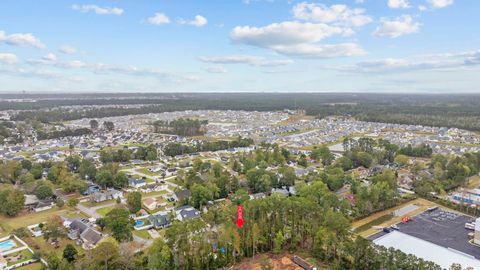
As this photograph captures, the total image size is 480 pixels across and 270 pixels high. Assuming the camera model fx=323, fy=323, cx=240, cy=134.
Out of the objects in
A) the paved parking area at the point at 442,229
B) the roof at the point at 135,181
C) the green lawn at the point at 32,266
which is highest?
the roof at the point at 135,181

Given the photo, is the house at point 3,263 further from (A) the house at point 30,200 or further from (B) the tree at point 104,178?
(B) the tree at point 104,178

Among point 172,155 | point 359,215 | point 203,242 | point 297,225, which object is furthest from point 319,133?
point 203,242

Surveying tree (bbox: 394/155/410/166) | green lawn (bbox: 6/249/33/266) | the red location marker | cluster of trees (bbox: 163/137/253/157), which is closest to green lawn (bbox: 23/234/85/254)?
green lawn (bbox: 6/249/33/266)

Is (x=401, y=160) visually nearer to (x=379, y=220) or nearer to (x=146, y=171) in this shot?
(x=379, y=220)

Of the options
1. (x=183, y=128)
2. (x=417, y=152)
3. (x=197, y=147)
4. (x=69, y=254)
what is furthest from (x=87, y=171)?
(x=417, y=152)

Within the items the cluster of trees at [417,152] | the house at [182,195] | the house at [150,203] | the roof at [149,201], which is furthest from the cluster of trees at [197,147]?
the cluster of trees at [417,152]

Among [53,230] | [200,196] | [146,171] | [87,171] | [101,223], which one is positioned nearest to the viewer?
[53,230]

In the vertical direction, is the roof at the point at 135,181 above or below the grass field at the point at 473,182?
above

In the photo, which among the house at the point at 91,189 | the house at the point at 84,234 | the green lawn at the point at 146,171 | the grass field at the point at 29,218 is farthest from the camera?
the green lawn at the point at 146,171
